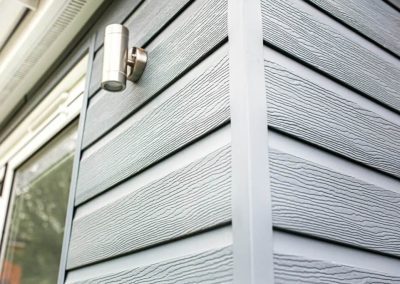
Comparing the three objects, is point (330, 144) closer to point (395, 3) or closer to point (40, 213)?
point (395, 3)

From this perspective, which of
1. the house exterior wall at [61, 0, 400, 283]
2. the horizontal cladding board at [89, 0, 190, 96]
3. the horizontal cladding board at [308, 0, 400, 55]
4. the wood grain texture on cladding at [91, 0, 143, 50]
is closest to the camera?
the house exterior wall at [61, 0, 400, 283]

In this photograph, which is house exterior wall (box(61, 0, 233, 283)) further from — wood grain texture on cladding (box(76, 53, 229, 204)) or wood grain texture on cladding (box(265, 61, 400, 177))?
wood grain texture on cladding (box(265, 61, 400, 177))

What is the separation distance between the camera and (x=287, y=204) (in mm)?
841

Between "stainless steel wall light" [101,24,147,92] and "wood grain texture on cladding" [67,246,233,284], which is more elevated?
"stainless steel wall light" [101,24,147,92]

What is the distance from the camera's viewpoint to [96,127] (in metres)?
1.56

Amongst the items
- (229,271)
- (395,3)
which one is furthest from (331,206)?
(395,3)

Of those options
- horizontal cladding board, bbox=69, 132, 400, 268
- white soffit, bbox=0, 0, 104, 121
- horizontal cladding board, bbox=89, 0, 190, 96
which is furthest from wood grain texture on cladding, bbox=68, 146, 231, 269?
white soffit, bbox=0, 0, 104, 121

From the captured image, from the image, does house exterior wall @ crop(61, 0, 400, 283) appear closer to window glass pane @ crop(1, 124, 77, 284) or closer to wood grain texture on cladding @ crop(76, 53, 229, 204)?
wood grain texture on cladding @ crop(76, 53, 229, 204)

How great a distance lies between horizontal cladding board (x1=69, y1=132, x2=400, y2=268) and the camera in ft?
2.80

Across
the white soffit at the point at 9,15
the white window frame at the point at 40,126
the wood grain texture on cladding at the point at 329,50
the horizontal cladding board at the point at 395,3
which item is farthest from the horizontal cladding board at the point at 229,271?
the white soffit at the point at 9,15

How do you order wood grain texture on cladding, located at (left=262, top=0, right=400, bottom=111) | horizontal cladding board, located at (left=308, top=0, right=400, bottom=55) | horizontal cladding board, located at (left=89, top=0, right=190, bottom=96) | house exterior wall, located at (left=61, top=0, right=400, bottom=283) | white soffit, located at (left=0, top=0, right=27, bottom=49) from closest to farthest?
house exterior wall, located at (left=61, top=0, right=400, bottom=283) → wood grain texture on cladding, located at (left=262, top=0, right=400, bottom=111) → horizontal cladding board, located at (left=308, top=0, right=400, bottom=55) → horizontal cladding board, located at (left=89, top=0, right=190, bottom=96) → white soffit, located at (left=0, top=0, right=27, bottom=49)

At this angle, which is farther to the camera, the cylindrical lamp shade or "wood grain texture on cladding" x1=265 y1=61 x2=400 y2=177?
the cylindrical lamp shade

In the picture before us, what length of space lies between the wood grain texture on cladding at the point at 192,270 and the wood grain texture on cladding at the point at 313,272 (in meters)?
0.09

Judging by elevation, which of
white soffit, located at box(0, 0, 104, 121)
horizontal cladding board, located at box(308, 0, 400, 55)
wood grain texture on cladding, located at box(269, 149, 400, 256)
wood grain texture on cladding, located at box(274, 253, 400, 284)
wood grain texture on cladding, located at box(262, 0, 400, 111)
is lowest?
wood grain texture on cladding, located at box(274, 253, 400, 284)
